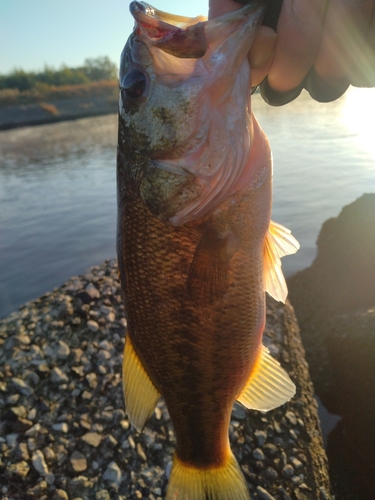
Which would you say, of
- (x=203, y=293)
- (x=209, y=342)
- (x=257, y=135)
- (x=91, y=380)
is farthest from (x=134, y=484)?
(x=257, y=135)

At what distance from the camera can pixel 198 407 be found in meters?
2.15

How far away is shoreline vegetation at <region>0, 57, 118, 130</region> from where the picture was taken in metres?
47.9

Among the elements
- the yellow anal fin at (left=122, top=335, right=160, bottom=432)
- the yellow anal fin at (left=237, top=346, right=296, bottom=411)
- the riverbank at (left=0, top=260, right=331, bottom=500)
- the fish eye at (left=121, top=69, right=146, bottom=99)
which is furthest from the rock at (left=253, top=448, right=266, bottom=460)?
the fish eye at (left=121, top=69, right=146, bottom=99)

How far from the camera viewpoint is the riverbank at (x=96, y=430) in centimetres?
286

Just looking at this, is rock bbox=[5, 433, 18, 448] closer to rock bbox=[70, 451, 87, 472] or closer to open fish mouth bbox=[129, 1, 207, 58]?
rock bbox=[70, 451, 87, 472]

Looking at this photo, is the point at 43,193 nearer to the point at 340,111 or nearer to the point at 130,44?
the point at 130,44

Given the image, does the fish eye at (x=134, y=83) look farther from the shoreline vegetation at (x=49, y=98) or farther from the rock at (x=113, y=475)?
the shoreline vegetation at (x=49, y=98)

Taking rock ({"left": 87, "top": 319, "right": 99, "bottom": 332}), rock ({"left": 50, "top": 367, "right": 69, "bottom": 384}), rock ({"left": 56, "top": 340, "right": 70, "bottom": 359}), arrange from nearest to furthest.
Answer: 1. rock ({"left": 50, "top": 367, "right": 69, "bottom": 384})
2. rock ({"left": 56, "top": 340, "right": 70, "bottom": 359})
3. rock ({"left": 87, "top": 319, "right": 99, "bottom": 332})

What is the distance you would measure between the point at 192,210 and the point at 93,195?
42.5 ft

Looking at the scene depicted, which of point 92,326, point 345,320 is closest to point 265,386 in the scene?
point 92,326

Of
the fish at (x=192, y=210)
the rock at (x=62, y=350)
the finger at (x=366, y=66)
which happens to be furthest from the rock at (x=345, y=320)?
the finger at (x=366, y=66)

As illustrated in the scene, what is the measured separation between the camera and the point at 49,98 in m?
56.7

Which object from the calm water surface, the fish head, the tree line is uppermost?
the tree line

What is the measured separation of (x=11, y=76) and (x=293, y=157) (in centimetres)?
6590
